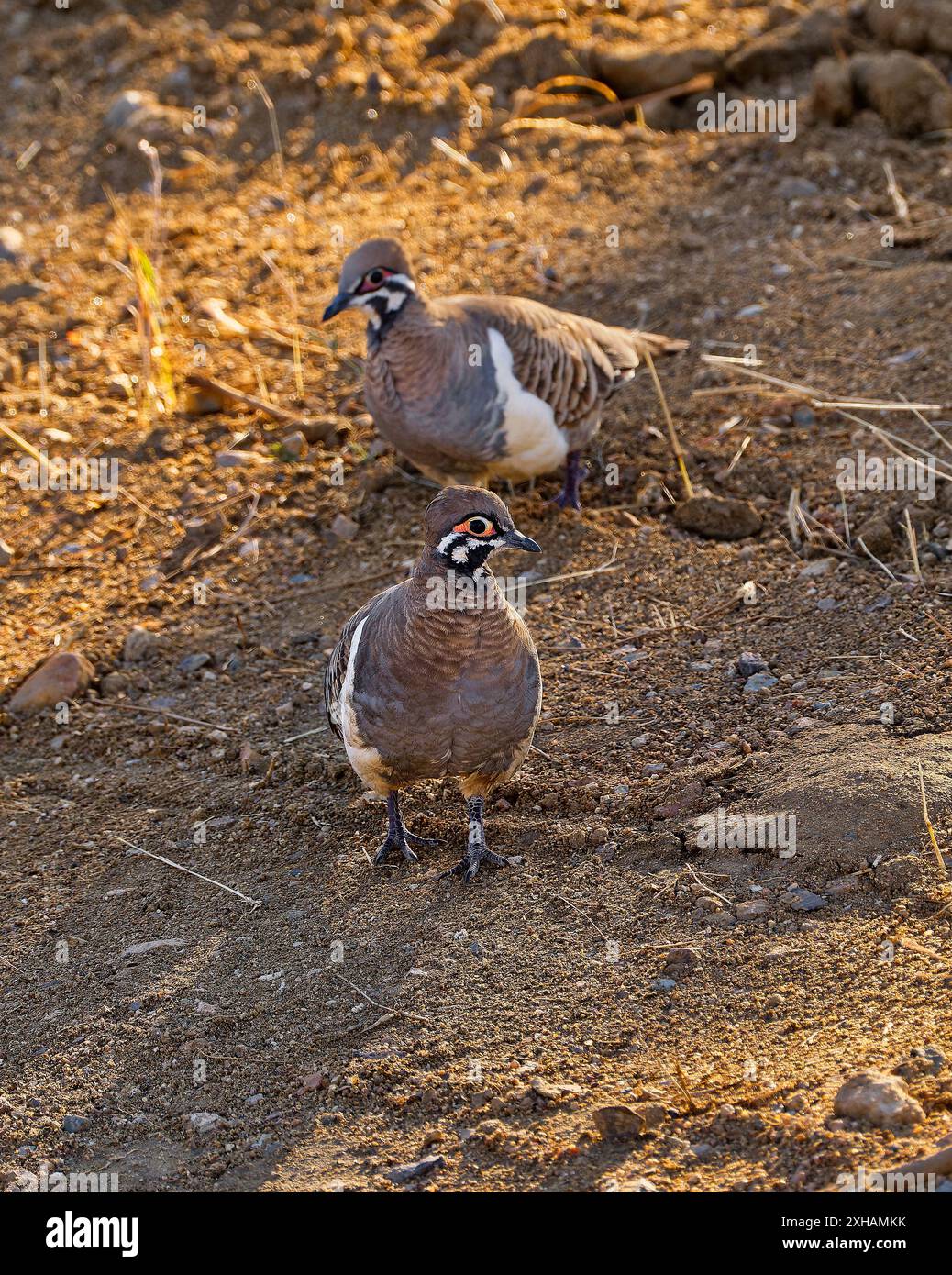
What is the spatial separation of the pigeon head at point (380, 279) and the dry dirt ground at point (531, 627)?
880 millimetres

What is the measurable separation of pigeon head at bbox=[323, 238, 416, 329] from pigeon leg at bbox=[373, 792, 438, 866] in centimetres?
243

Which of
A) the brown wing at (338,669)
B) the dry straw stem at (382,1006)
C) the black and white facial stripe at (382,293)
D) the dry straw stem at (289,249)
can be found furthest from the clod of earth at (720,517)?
the dry straw stem at (382,1006)

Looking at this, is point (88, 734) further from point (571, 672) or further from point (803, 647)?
point (803, 647)

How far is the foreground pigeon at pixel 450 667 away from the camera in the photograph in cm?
431

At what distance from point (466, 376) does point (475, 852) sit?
7.85 ft

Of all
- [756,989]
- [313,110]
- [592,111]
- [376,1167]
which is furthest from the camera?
[313,110]

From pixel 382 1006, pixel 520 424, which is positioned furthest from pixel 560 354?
pixel 382 1006

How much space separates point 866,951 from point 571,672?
6.32 ft

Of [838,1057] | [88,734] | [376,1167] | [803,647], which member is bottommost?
[376,1167]

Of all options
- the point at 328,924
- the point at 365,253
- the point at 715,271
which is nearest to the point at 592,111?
the point at 715,271

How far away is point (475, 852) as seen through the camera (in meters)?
4.58

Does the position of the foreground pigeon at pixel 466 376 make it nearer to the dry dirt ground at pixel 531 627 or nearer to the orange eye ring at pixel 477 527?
the dry dirt ground at pixel 531 627

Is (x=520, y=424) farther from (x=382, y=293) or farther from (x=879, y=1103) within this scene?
(x=879, y=1103)

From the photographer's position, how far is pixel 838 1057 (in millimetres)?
3559
